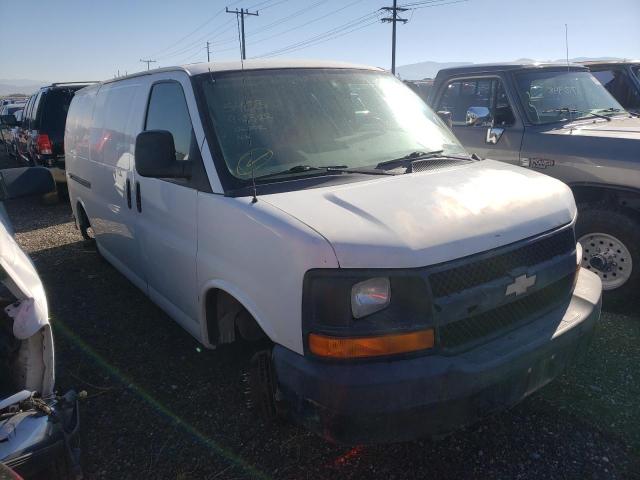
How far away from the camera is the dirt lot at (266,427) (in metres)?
2.53

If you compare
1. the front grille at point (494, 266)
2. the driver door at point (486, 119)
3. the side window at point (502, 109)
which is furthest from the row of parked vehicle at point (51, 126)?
the front grille at point (494, 266)

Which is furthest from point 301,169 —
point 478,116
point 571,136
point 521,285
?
point 571,136

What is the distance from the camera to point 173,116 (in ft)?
10.4

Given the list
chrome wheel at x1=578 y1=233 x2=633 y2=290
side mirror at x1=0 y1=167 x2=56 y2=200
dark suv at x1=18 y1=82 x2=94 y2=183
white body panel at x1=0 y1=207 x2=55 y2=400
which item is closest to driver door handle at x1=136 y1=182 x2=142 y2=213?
side mirror at x1=0 y1=167 x2=56 y2=200

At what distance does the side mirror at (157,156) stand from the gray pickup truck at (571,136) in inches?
115

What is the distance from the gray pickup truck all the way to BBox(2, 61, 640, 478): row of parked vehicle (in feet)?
0.09

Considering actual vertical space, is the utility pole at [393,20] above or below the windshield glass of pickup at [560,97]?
above

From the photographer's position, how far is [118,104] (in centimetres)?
415

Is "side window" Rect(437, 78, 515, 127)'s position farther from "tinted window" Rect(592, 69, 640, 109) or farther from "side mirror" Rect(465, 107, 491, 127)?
"tinted window" Rect(592, 69, 640, 109)

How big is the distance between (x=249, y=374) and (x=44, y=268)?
14.8 ft

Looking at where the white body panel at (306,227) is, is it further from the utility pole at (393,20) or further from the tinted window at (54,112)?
the utility pole at (393,20)

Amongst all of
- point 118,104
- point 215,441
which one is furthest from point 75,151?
point 215,441

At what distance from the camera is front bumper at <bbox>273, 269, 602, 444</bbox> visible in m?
1.94

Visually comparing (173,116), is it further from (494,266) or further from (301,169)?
(494,266)
